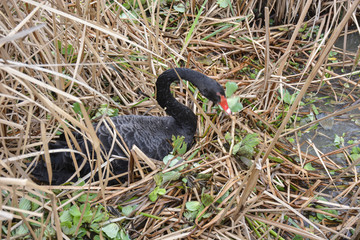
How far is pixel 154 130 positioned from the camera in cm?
263

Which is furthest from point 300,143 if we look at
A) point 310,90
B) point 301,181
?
point 310,90

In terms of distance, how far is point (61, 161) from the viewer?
224 cm

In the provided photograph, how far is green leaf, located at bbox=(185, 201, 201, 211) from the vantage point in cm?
207

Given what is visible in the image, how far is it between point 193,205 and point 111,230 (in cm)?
48

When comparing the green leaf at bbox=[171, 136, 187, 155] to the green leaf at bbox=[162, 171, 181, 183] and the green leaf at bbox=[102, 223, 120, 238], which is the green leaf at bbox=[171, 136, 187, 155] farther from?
the green leaf at bbox=[102, 223, 120, 238]

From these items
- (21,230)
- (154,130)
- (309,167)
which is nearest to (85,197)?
(21,230)

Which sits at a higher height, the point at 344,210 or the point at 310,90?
the point at 310,90

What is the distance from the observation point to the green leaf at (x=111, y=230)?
1863 millimetres

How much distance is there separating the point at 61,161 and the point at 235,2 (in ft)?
7.80

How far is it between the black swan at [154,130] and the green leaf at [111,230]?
48 centimetres

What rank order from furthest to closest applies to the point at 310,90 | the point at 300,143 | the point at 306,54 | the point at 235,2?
the point at 235,2
the point at 306,54
the point at 310,90
the point at 300,143

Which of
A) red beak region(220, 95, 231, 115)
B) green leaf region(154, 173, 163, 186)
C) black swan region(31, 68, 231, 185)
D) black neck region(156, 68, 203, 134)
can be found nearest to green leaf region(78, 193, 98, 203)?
black swan region(31, 68, 231, 185)

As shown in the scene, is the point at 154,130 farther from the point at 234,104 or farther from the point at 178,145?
the point at 234,104

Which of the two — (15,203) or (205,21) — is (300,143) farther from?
(15,203)
